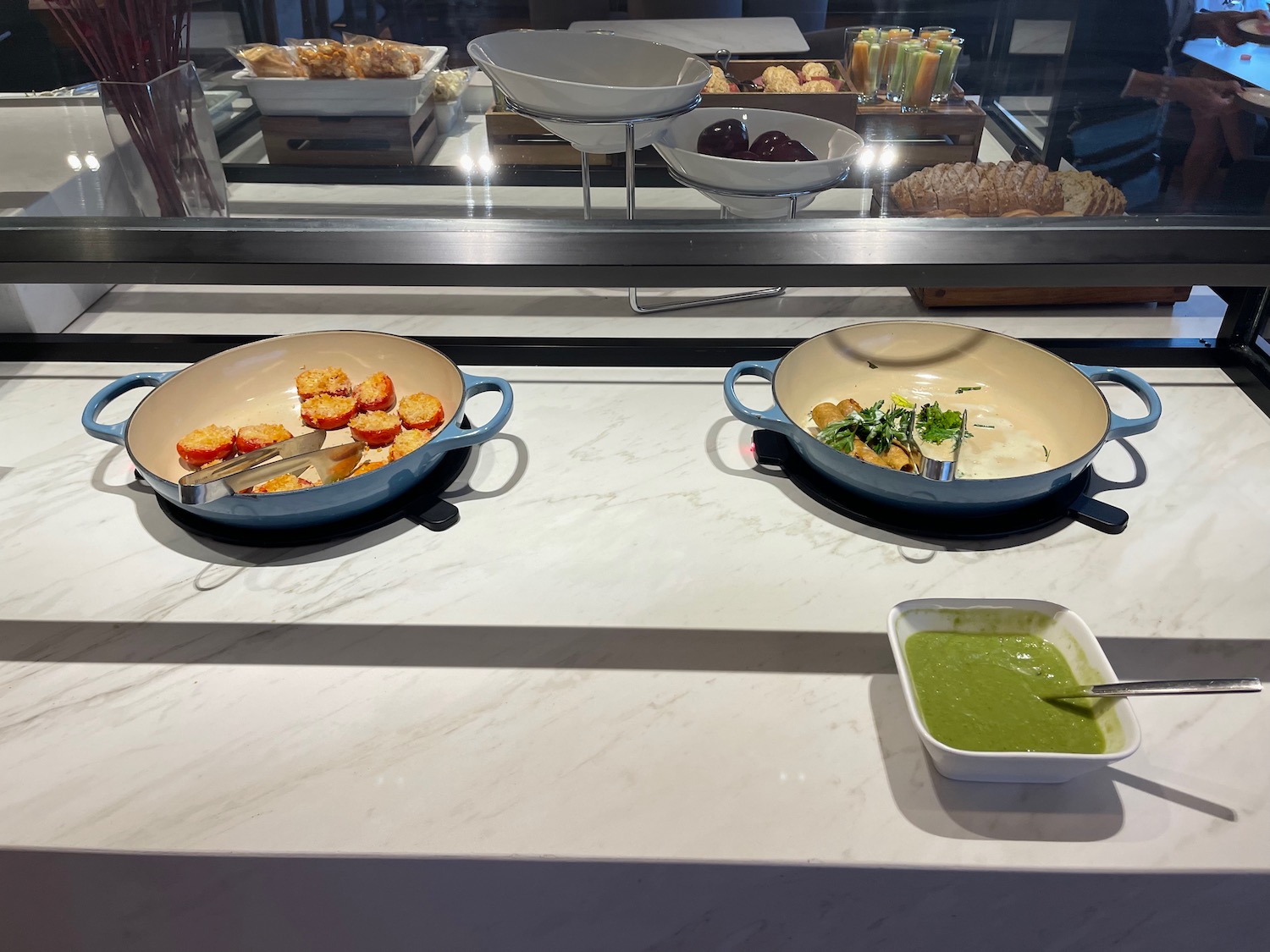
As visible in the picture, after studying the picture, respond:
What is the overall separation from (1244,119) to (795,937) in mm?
778

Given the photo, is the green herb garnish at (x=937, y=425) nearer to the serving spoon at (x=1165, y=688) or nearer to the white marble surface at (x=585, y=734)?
the white marble surface at (x=585, y=734)

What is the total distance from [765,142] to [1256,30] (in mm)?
410

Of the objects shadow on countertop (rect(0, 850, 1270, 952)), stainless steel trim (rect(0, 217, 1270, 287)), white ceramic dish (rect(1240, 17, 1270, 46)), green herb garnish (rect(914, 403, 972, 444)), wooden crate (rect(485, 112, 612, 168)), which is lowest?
shadow on countertop (rect(0, 850, 1270, 952))

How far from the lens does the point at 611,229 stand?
68 cm

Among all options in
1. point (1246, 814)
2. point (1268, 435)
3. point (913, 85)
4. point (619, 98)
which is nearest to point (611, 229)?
point (619, 98)

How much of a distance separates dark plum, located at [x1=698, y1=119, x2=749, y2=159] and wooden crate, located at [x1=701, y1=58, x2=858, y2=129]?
19 mm

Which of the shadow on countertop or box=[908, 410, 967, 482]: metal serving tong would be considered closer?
the shadow on countertop

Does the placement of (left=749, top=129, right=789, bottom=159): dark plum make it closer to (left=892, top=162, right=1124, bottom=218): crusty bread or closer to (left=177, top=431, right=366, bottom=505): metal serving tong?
(left=892, top=162, right=1124, bottom=218): crusty bread

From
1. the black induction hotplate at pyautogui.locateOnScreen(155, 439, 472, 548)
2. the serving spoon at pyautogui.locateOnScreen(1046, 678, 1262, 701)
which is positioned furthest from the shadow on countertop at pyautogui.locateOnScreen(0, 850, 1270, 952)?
the black induction hotplate at pyautogui.locateOnScreen(155, 439, 472, 548)

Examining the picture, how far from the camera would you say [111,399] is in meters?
0.97

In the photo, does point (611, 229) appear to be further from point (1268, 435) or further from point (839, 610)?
point (1268, 435)

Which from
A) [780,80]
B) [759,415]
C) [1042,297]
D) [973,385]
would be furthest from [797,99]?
[1042,297]

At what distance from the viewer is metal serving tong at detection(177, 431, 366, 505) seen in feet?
2.78

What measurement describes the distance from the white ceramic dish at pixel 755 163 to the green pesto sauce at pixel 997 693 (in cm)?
40
